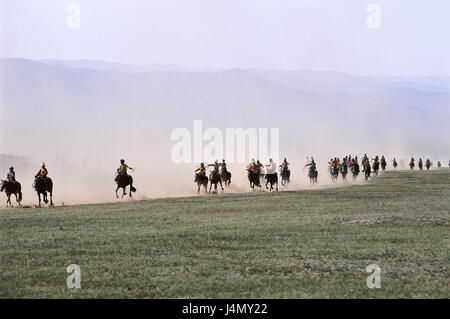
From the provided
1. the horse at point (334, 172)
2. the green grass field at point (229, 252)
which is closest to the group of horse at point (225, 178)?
the horse at point (334, 172)

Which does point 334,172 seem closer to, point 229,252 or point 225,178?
point 225,178

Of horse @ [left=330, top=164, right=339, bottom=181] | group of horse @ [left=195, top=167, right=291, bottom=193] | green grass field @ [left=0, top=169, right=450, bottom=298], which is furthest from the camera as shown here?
horse @ [left=330, top=164, right=339, bottom=181]

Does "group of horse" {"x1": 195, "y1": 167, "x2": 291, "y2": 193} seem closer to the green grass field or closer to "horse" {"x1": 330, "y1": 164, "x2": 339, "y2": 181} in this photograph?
"horse" {"x1": 330, "y1": 164, "x2": 339, "y2": 181}

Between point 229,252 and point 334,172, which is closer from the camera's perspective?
point 229,252

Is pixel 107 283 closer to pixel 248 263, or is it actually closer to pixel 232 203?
pixel 248 263

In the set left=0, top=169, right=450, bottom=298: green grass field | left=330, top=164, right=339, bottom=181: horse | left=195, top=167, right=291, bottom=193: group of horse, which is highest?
left=330, top=164, right=339, bottom=181: horse

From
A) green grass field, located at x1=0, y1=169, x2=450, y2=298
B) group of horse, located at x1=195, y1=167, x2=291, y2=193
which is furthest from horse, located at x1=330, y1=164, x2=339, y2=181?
green grass field, located at x1=0, y1=169, x2=450, y2=298

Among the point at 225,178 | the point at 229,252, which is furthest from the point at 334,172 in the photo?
the point at 229,252

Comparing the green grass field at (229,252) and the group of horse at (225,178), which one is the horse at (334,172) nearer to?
the group of horse at (225,178)

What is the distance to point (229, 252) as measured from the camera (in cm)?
1870

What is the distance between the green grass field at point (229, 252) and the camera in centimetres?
1371

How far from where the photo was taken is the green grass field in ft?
45.0

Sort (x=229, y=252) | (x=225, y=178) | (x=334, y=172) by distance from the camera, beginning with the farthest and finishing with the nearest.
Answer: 1. (x=334, y=172)
2. (x=225, y=178)
3. (x=229, y=252)

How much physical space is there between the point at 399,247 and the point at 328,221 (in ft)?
23.8
